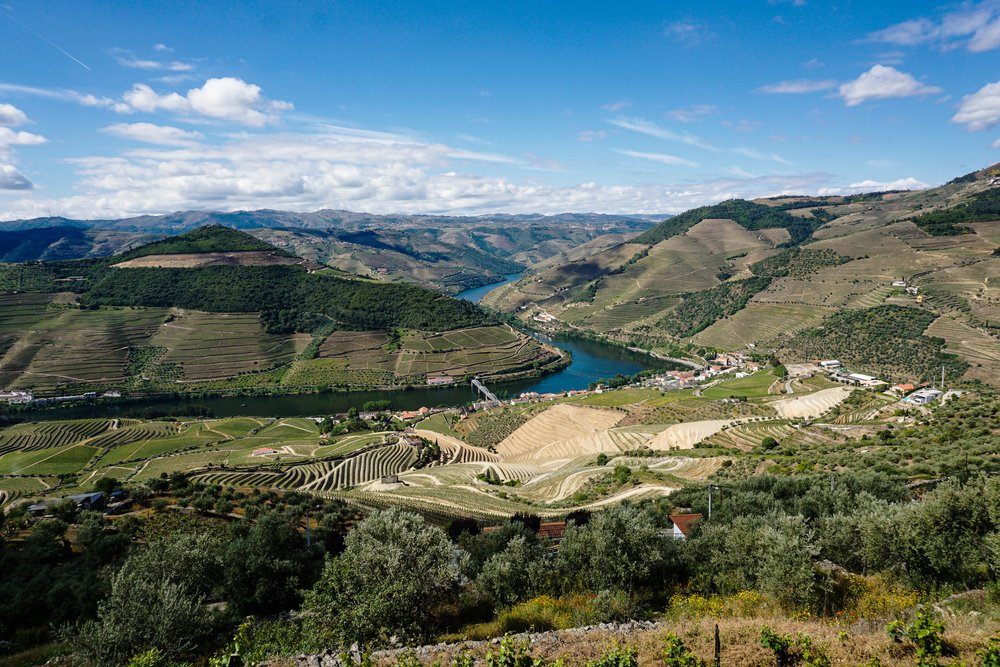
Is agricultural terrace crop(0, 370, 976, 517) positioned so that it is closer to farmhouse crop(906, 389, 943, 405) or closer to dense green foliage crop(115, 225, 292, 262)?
farmhouse crop(906, 389, 943, 405)

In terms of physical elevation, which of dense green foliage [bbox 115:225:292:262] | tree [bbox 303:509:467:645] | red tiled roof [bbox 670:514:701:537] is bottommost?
red tiled roof [bbox 670:514:701:537]

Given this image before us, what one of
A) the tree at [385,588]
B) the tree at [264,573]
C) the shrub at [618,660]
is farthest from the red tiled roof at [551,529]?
the shrub at [618,660]

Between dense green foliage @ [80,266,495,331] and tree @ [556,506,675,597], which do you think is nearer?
tree @ [556,506,675,597]

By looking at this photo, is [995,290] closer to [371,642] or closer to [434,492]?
[434,492]

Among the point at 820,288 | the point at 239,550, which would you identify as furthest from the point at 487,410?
the point at 820,288

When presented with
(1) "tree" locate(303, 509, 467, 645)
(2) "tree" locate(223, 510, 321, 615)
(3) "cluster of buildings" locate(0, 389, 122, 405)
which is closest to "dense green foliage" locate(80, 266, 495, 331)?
(3) "cluster of buildings" locate(0, 389, 122, 405)

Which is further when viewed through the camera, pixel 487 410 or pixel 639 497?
pixel 487 410

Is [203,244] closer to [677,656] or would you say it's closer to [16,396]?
[16,396]
